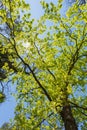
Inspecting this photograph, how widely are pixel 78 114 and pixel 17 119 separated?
3754 mm

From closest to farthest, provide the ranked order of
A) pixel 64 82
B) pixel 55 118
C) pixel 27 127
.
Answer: pixel 64 82 → pixel 27 127 → pixel 55 118

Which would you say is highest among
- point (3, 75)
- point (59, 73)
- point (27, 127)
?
point (3, 75)

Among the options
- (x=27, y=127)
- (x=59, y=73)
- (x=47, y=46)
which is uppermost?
(x=47, y=46)

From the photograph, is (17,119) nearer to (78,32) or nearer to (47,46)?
(47,46)

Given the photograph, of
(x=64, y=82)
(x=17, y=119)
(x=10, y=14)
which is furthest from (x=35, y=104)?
(x=10, y=14)

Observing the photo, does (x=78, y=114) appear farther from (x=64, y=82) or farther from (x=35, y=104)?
(x=64, y=82)

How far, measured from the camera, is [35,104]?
1494 centimetres

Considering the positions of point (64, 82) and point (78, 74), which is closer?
point (64, 82)

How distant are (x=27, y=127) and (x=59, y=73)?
2.64 metres

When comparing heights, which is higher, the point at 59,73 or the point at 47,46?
the point at 47,46

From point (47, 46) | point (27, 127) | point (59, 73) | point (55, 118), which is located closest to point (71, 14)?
point (47, 46)

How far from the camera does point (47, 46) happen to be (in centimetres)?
1261

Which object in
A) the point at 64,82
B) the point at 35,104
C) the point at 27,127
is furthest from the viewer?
the point at 35,104

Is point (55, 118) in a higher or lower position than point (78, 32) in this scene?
lower
